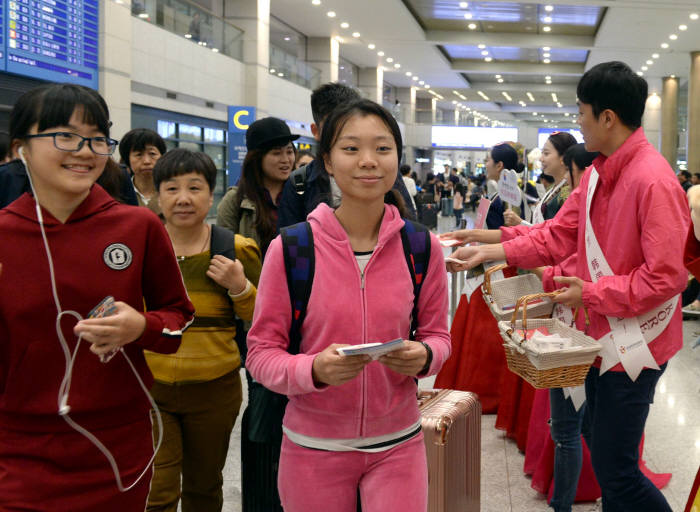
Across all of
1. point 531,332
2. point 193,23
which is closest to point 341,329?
point 531,332

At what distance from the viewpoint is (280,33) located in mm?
22391

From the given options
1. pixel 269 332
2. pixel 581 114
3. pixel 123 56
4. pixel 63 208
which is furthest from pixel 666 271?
pixel 123 56

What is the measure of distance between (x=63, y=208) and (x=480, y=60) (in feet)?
96.5

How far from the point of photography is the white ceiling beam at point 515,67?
29.3 metres

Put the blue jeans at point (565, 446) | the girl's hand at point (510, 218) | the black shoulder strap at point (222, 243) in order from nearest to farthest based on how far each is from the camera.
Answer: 1. the black shoulder strap at point (222, 243)
2. the blue jeans at point (565, 446)
3. the girl's hand at point (510, 218)

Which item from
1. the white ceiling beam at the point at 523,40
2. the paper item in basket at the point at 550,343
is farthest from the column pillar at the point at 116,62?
the white ceiling beam at the point at 523,40

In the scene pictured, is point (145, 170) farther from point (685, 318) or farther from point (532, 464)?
point (685, 318)

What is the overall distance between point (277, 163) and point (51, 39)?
7.81 m

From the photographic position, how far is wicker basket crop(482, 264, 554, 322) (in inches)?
118

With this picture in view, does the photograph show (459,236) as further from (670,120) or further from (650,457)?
(670,120)

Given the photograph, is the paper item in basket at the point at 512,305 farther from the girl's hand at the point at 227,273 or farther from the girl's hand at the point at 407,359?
the girl's hand at the point at 407,359

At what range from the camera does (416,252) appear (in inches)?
74.7

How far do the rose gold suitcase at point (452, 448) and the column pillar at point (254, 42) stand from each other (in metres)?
15.8

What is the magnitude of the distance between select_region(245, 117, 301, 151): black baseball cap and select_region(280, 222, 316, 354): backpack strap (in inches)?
70.1
